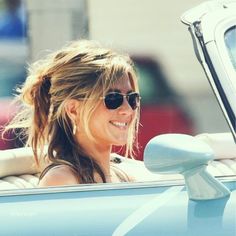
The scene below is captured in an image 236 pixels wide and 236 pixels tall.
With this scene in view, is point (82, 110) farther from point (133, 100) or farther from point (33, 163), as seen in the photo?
point (33, 163)

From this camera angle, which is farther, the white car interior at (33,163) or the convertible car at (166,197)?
the white car interior at (33,163)

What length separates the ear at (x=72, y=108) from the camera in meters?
3.12

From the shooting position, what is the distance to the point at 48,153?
3127mm

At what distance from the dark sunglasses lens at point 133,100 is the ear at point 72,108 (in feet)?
0.57

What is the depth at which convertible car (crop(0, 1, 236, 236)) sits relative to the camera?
259cm

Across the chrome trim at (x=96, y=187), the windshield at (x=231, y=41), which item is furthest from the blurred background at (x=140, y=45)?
the chrome trim at (x=96, y=187)

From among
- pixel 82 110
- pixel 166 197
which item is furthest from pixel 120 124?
pixel 166 197

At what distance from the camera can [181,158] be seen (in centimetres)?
256

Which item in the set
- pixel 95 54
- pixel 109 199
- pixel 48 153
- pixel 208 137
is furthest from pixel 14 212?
pixel 208 137

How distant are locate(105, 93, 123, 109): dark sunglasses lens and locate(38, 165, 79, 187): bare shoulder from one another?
0.24m

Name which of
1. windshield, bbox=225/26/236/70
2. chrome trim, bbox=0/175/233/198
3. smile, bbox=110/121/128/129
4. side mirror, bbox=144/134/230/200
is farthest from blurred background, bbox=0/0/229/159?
side mirror, bbox=144/134/230/200

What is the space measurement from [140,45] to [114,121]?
14.2 inches

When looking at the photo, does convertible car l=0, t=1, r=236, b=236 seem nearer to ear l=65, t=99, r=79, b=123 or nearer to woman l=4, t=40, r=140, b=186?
woman l=4, t=40, r=140, b=186

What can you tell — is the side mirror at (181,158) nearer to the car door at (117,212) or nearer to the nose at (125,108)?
the car door at (117,212)
